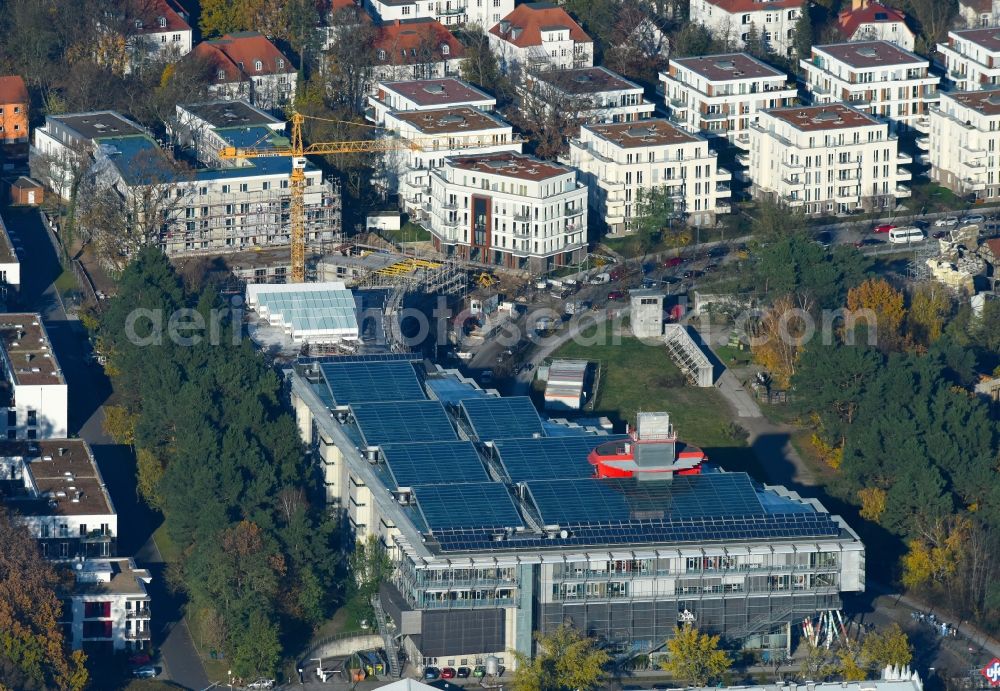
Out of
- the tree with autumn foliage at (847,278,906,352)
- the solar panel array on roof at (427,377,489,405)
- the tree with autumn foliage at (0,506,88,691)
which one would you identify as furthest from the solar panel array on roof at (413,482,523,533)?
the tree with autumn foliage at (847,278,906,352)

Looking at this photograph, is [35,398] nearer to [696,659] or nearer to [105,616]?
[105,616]

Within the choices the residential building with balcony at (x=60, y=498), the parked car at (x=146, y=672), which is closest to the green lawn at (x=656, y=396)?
the residential building with balcony at (x=60, y=498)

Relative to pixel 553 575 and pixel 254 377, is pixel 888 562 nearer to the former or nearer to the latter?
pixel 553 575

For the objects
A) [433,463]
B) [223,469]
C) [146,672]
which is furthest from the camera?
[223,469]

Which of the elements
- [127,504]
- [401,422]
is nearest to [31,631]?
[127,504]

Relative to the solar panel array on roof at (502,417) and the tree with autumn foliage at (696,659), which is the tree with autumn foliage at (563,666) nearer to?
the tree with autumn foliage at (696,659)

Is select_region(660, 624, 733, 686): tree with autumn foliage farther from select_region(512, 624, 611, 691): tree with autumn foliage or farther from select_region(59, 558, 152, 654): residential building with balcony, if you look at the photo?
select_region(59, 558, 152, 654): residential building with balcony

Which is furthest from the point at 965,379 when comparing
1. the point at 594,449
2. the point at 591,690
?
the point at 591,690
